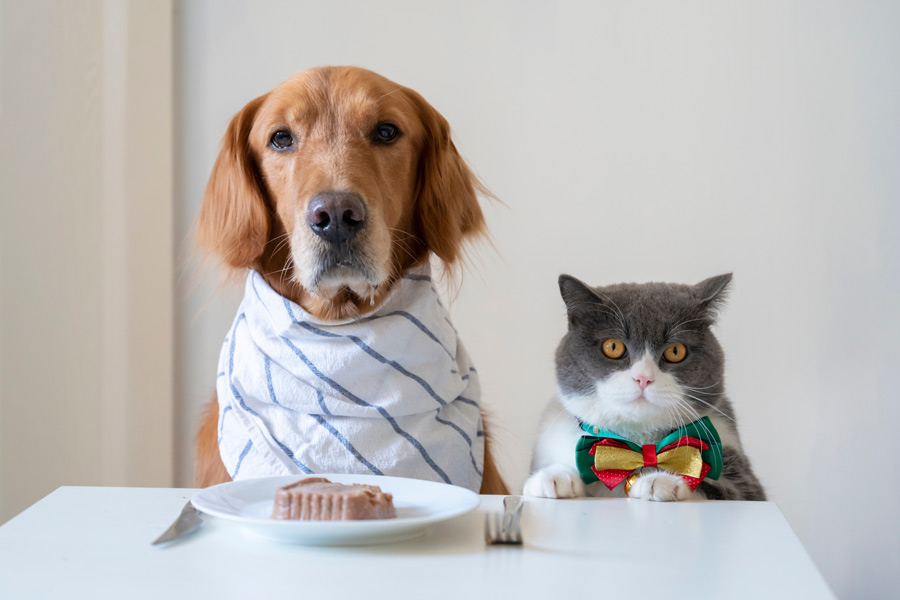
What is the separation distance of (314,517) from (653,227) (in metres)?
1.74

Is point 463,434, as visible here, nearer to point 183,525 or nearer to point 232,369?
point 232,369

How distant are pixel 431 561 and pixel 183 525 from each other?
0.26 meters

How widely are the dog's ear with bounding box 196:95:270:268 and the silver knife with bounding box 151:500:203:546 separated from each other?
727 millimetres

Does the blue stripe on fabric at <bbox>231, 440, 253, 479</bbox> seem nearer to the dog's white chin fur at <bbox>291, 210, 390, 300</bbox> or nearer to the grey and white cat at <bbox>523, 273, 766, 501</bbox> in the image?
the dog's white chin fur at <bbox>291, 210, 390, 300</bbox>

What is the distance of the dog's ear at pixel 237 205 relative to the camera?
1.48 metres

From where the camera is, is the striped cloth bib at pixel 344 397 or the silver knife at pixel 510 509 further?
the striped cloth bib at pixel 344 397

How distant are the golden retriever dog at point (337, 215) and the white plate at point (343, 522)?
44cm

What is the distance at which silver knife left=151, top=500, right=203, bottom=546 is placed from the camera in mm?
745

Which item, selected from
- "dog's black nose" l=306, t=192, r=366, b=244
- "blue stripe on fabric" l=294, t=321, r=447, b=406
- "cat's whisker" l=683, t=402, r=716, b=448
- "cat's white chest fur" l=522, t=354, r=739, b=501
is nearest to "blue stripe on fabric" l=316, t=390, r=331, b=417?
"blue stripe on fabric" l=294, t=321, r=447, b=406

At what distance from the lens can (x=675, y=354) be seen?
3.75ft

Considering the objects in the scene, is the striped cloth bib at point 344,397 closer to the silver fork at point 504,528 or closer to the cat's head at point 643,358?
the cat's head at point 643,358

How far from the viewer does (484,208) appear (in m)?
2.33

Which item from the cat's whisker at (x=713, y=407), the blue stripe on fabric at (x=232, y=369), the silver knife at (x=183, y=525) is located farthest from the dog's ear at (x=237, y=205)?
the cat's whisker at (x=713, y=407)

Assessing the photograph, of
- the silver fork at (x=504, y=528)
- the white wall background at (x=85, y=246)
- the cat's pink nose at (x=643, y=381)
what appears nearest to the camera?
the silver fork at (x=504, y=528)
